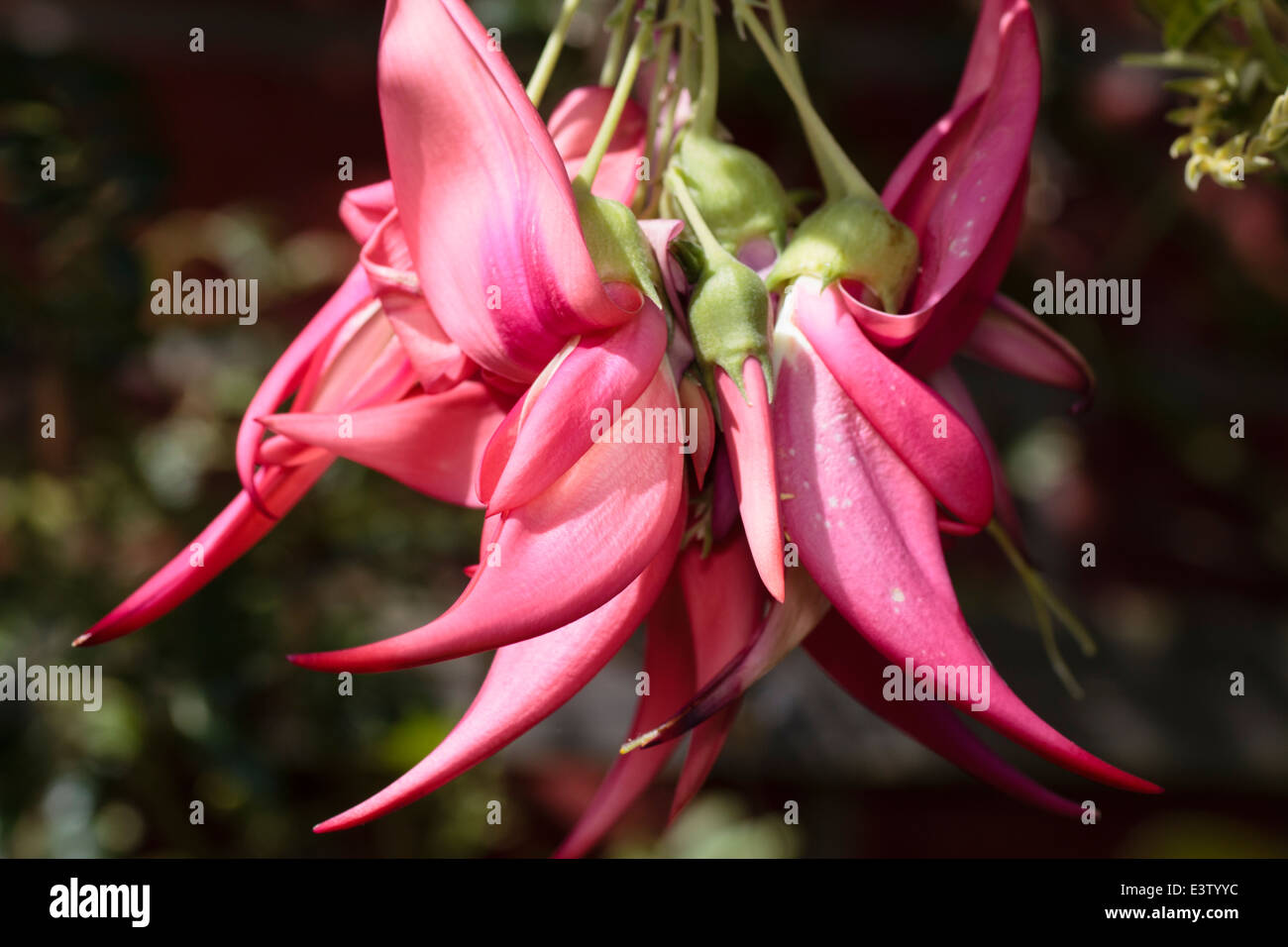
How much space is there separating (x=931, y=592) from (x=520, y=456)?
0.13 metres

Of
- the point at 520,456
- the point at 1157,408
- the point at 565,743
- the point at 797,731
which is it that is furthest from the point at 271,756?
the point at 1157,408

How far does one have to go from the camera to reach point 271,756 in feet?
3.10

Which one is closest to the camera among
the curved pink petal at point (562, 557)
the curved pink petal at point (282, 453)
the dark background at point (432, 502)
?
the curved pink petal at point (562, 557)

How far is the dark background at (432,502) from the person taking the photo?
0.90m

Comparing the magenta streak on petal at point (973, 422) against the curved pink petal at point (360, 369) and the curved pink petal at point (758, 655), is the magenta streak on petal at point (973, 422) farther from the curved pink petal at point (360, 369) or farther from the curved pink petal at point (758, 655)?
the curved pink petal at point (360, 369)

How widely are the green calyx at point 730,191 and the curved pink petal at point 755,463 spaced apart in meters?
0.08

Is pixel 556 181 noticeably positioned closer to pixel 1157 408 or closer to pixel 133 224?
pixel 133 224

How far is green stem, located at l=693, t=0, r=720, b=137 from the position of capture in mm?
441

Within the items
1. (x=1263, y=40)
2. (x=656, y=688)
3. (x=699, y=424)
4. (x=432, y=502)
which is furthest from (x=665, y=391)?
(x=432, y=502)

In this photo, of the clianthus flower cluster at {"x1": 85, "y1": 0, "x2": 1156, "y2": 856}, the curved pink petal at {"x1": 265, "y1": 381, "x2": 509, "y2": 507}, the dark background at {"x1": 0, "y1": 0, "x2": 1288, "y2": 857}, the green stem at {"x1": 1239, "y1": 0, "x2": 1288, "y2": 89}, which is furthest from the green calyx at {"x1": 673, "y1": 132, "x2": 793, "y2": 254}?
the dark background at {"x1": 0, "y1": 0, "x2": 1288, "y2": 857}

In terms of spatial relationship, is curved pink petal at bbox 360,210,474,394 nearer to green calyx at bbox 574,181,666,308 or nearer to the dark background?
green calyx at bbox 574,181,666,308

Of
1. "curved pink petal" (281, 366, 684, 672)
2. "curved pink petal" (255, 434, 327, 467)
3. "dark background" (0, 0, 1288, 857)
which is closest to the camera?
"curved pink petal" (281, 366, 684, 672)

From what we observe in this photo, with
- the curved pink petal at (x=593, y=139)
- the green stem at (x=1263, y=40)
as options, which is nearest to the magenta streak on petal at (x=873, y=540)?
the curved pink petal at (x=593, y=139)
